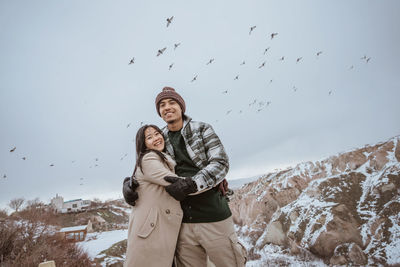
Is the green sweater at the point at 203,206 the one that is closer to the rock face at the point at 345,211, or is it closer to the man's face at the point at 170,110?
the man's face at the point at 170,110

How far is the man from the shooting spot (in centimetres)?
200

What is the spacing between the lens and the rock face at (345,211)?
10.6 metres

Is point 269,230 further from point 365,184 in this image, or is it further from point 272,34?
point 272,34

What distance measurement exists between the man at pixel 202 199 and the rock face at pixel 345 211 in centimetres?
1222

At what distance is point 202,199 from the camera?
2.26m

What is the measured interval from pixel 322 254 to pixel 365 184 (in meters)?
5.55

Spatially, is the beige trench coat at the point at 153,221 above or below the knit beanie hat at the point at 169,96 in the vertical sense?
below

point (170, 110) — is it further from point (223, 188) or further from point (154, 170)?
point (223, 188)

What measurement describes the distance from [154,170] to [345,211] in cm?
1450

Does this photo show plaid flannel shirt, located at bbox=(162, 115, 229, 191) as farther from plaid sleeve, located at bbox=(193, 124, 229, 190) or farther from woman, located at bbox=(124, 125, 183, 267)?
woman, located at bbox=(124, 125, 183, 267)

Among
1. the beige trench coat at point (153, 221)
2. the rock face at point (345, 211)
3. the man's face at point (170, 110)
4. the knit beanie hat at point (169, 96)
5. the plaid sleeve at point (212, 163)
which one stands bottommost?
the rock face at point (345, 211)

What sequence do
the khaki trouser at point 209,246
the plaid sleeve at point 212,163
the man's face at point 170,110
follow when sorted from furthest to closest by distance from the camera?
the man's face at point 170,110 → the khaki trouser at point 209,246 → the plaid sleeve at point 212,163

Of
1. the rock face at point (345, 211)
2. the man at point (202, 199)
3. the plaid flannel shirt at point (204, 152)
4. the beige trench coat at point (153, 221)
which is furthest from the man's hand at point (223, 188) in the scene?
the rock face at point (345, 211)

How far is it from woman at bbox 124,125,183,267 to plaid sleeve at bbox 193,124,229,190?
0.34 m
